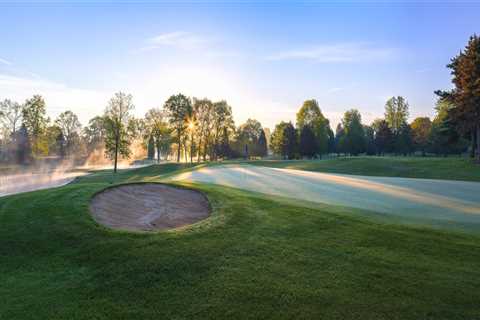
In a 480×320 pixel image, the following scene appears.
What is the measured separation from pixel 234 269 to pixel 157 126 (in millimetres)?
69478

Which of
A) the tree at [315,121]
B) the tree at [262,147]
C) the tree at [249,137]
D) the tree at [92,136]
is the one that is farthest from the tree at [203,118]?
the tree at [92,136]

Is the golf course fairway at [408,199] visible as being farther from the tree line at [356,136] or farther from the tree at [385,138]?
the tree at [385,138]

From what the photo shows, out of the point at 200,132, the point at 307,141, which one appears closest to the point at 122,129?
the point at 200,132

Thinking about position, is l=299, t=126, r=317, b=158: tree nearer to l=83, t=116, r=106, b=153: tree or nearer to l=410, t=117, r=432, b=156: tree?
l=410, t=117, r=432, b=156: tree

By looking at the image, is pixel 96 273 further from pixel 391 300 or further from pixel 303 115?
pixel 303 115

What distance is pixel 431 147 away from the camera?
238 ft

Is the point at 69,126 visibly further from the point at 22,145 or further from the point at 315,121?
the point at 315,121

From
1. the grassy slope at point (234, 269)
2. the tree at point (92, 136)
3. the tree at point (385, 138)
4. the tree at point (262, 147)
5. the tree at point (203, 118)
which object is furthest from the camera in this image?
the tree at point (92, 136)

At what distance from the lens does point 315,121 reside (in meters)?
68.3

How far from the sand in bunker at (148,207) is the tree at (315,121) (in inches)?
2302

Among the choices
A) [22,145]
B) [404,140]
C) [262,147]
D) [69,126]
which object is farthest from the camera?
[262,147]

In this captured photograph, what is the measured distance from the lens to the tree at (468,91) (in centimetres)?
3294

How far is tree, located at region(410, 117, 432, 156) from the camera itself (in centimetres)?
7603

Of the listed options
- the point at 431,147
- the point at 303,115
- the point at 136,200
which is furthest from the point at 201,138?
the point at 136,200
